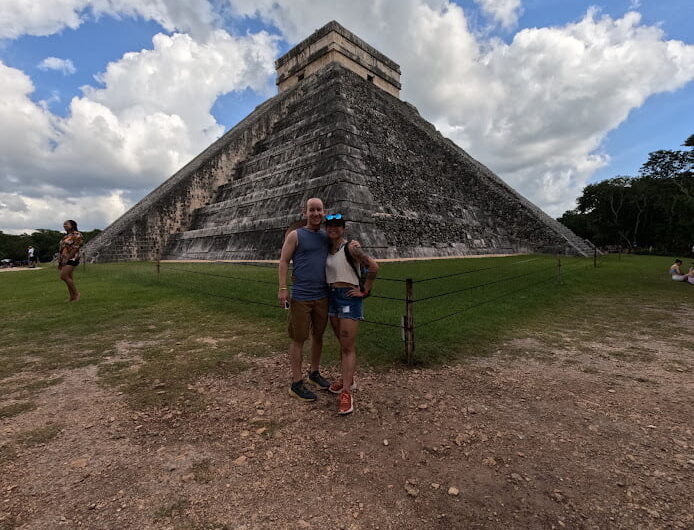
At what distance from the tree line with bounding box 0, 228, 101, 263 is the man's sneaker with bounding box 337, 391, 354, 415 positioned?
6591 centimetres

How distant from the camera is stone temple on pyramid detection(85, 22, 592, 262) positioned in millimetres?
16094

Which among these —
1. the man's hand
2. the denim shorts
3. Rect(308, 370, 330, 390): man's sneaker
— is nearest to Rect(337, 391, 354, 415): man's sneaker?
Rect(308, 370, 330, 390): man's sneaker

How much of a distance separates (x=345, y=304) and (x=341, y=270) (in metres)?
0.34

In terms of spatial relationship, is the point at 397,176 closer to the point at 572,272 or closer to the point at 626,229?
the point at 572,272

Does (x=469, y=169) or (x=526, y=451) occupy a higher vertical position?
(x=469, y=169)

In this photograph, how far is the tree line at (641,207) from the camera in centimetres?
3978

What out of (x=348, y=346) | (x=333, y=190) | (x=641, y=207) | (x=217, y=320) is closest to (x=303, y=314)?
(x=348, y=346)

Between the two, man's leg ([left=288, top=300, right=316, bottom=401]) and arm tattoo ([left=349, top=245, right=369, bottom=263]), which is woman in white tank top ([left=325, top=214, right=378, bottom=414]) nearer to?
arm tattoo ([left=349, top=245, right=369, bottom=263])

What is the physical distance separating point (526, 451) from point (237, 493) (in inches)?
85.4

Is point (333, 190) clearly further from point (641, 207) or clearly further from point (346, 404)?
point (641, 207)

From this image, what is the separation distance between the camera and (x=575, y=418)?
326cm

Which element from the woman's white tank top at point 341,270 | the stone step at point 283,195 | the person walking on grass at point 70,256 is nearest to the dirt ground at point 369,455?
the woman's white tank top at point 341,270

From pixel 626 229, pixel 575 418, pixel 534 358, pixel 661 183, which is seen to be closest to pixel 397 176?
pixel 534 358

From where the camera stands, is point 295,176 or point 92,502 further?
point 295,176
